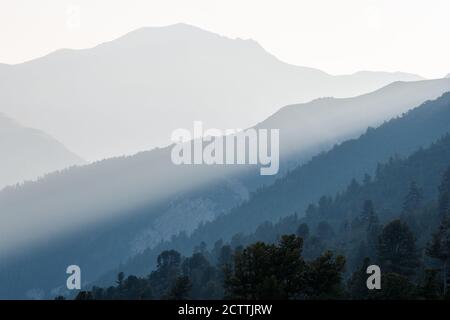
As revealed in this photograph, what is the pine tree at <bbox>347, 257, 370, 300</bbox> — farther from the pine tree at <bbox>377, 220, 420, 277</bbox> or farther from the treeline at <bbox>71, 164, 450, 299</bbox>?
the pine tree at <bbox>377, 220, 420, 277</bbox>

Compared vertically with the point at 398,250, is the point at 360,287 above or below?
below

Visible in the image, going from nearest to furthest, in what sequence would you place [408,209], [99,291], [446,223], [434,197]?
1. [446,223]
2. [99,291]
3. [408,209]
4. [434,197]

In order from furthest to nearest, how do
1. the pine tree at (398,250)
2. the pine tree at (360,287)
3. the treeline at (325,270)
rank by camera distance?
1. the pine tree at (398,250)
2. the pine tree at (360,287)
3. the treeline at (325,270)

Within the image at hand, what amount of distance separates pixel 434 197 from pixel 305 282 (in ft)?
471

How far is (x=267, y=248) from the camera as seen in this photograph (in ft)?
189

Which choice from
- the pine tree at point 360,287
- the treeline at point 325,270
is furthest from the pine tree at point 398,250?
the pine tree at point 360,287

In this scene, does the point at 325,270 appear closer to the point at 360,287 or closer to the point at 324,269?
the point at 324,269

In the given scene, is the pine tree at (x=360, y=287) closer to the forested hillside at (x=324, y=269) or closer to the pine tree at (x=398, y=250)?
the forested hillside at (x=324, y=269)

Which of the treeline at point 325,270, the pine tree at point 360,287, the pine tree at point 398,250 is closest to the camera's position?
the treeline at point 325,270

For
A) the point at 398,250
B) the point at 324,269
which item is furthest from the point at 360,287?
the point at 398,250
